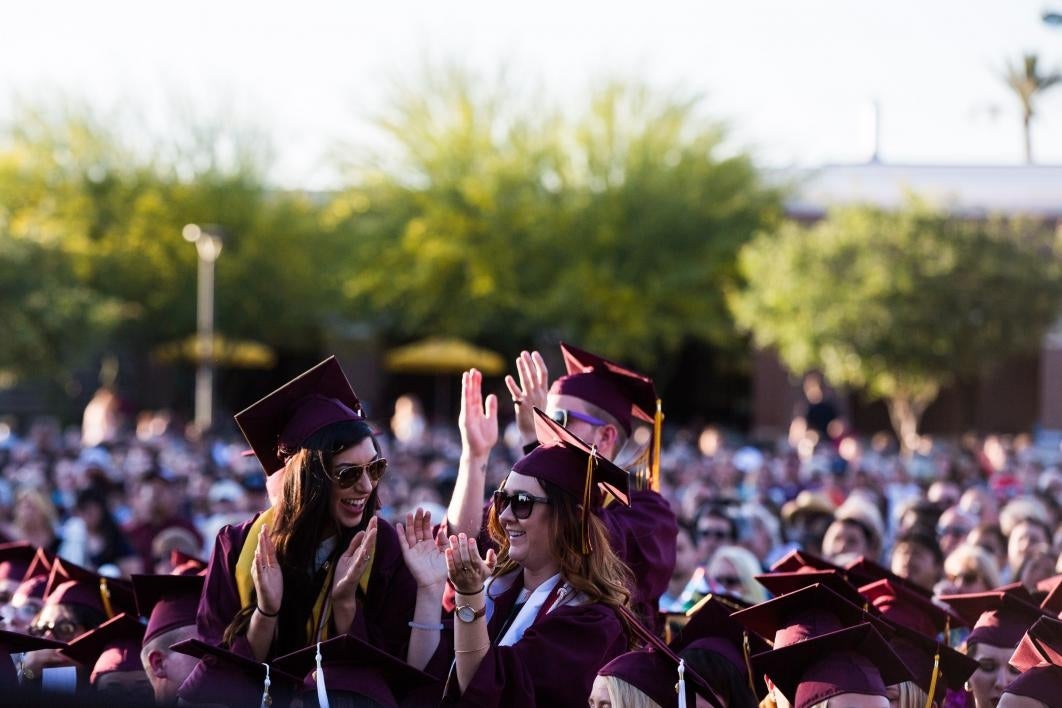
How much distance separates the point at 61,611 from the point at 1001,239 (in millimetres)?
24056

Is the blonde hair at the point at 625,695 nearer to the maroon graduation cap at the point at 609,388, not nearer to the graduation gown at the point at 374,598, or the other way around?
the graduation gown at the point at 374,598

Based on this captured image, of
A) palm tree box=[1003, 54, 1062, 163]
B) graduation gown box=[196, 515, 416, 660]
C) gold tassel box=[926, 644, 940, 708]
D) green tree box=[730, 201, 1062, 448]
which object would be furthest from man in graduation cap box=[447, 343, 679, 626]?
palm tree box=[1003, 54, 1062, 163]

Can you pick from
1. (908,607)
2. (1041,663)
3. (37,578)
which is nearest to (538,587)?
(1041,663)

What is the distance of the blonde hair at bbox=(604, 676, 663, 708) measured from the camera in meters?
4.66

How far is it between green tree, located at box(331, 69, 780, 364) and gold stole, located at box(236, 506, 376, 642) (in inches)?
1103

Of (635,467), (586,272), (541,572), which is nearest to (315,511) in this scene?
(541,572)

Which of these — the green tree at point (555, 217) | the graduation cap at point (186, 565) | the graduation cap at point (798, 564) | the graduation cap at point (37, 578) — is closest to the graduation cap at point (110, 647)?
the graduation cap at point (186, 565)

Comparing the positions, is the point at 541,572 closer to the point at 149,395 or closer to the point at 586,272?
the point at 586,272

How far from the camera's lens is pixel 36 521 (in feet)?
36.3

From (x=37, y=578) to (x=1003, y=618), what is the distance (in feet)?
13.0

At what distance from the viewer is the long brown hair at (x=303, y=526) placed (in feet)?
16.5

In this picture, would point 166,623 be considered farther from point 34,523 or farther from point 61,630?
point 34,523

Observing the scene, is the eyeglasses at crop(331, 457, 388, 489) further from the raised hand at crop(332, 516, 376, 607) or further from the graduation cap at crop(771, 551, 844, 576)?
the graduation cap at crop(771, 551, 844, 576)

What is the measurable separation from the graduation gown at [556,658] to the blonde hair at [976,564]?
11.9ft
